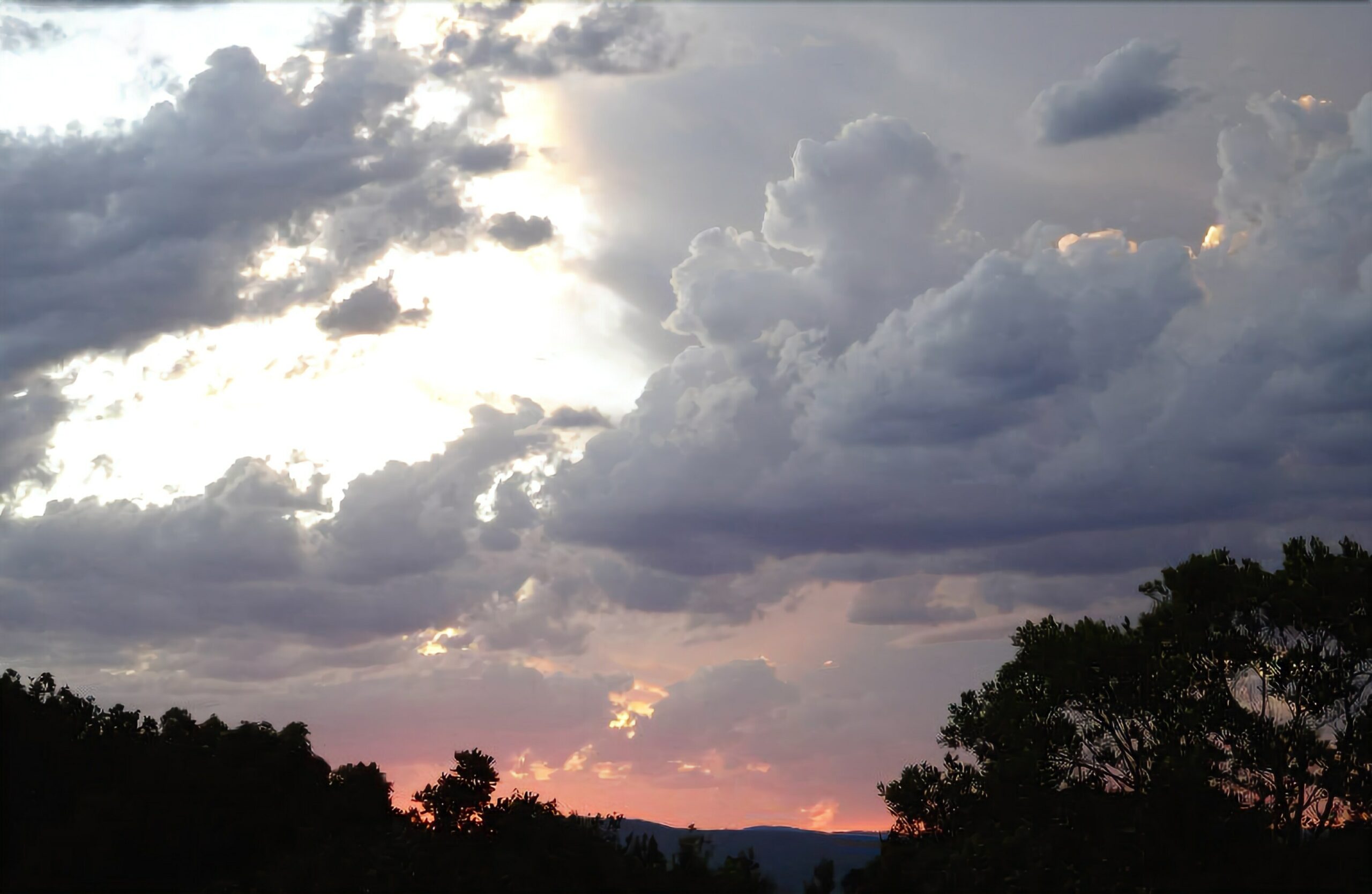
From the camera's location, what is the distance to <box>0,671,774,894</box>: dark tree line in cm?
3133

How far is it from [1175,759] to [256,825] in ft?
108

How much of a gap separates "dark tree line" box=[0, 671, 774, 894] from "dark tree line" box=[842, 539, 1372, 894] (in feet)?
27.0

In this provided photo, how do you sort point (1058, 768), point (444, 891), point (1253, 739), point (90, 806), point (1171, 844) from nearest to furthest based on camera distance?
point (444, 891) < point (1171, 844) < point (90, 806) < point (1253, 739) < point (1058, 768)

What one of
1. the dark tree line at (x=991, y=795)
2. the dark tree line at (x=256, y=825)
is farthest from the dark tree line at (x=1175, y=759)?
the dark tree line at (x=256, y=825)

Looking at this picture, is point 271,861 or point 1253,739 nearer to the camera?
point 271,861

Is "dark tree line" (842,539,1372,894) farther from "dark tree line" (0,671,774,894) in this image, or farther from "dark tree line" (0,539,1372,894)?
"dark tree line" (0,671,774,894)

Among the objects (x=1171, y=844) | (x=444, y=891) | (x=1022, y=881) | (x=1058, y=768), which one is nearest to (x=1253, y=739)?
(x=1058, y=768)

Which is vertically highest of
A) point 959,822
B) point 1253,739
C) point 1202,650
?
point 1202,650

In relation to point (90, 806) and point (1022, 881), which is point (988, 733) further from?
point (90, 806)

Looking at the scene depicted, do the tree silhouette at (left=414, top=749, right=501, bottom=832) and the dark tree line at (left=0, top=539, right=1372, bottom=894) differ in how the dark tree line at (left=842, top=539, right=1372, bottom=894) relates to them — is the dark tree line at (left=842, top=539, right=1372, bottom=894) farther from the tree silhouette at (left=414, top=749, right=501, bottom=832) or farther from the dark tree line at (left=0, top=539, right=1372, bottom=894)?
the tree silhouette at (left=414, top=749, right=501, bottom=832)

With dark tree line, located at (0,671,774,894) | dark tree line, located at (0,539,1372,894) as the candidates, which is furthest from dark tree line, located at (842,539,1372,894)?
dark tree line, located at (0,671,774,894)

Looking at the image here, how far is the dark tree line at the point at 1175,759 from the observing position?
37.7 meters

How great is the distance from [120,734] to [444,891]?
27.8 m

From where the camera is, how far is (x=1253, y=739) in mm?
47500
